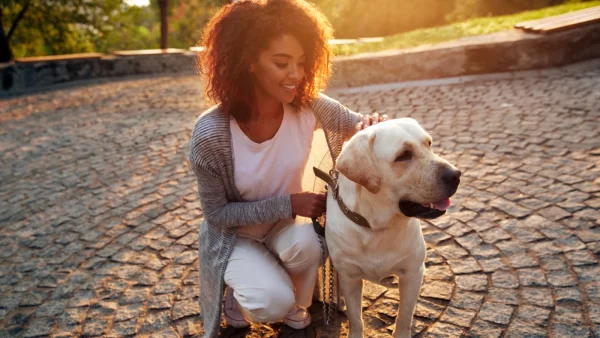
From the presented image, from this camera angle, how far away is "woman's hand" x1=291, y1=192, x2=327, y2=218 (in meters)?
2.53

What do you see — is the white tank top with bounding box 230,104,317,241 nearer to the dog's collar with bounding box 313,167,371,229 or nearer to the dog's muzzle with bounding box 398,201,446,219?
the dog's collar with bounding box 313,167,371,229

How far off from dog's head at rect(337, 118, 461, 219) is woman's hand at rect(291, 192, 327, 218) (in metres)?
0.47

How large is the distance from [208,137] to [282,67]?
580 mm

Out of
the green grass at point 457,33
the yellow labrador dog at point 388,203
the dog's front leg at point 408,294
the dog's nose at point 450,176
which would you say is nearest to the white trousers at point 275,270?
the yellow labrador dog at point 388,203

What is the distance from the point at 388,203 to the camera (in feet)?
7.06

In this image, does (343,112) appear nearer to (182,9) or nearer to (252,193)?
(252,193)

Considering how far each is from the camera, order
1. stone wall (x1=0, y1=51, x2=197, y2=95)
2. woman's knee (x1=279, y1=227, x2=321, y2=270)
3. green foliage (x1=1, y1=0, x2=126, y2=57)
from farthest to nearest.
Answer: green foliage (x1=1, y1=0, x2=126, y2=57), stone wall (x1=0, y1=51, x2=197, y2=95), woman's knee (x1=279, y1=227, x2=321, y2=270)

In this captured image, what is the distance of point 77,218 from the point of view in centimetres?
459

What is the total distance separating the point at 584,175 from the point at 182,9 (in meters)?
35.5

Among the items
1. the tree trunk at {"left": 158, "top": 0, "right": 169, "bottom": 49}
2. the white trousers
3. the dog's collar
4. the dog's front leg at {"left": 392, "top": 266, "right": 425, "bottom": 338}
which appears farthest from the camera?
the tree trunk at {"left": 158, "top": 0, "right": 169, "bottom": 49}

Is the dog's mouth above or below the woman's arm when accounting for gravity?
below

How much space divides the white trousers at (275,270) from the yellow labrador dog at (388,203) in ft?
0.72

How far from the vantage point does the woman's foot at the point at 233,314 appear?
285 centimetres

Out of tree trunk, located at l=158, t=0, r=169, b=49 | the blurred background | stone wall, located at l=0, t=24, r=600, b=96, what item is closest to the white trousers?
stone wall, located at l=0, t=24, r=600, b=96
